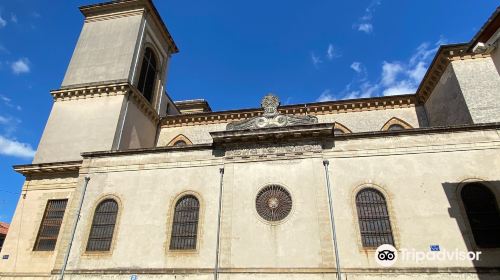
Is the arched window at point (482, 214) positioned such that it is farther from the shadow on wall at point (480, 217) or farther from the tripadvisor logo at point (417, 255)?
the tripadvisor logo at point (417, 255)

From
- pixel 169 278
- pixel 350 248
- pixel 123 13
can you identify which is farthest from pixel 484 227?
pixel 123 13

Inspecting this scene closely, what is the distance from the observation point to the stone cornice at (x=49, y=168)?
1678 centimetres

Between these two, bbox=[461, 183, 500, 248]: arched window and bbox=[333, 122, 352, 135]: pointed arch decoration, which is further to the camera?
bbox=[333, 122, 352, 135]: pointed arch decoration

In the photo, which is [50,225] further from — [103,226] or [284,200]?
[284,200]

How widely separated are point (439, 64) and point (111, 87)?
732 inches

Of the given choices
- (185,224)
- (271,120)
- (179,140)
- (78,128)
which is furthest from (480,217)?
(78,128)

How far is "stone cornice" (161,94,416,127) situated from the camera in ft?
66.7

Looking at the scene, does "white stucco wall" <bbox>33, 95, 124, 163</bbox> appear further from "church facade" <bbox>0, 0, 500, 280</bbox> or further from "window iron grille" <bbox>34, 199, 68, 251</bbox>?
"window iron grille" <bbox>34, 199, 68, 251</bbox>

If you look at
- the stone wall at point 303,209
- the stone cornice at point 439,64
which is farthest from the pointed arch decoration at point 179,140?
the stone cornice at point 439,64

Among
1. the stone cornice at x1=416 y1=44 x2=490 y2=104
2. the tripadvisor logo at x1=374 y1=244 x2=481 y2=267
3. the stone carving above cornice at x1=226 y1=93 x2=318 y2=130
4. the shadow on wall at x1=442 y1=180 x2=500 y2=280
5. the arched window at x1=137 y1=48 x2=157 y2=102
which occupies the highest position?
the arched window at x1=137 y1=48 x2=157 y2=102

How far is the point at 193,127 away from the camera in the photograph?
2277 centimetres

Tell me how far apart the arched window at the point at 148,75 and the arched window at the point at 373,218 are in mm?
16374

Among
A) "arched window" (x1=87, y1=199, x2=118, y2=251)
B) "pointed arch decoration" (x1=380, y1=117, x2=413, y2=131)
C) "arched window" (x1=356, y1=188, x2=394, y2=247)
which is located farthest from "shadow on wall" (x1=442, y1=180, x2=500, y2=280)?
"arched window" (x1=87, y1=199, x2=118, y2=251)

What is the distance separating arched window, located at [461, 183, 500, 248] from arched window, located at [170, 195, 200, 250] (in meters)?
10.2
